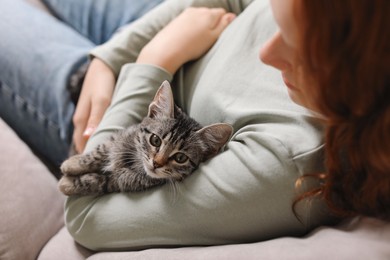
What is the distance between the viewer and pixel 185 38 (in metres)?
1.24

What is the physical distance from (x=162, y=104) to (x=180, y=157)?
0.16 meters

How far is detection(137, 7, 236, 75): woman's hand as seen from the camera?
47.9 inches

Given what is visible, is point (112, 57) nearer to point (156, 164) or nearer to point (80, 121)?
point (80, 121)

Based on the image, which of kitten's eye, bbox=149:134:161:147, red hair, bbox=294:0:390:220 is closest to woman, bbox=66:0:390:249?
red hair, bbox=294:0:390:220

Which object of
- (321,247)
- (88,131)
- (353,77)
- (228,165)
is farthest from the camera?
(88,131)

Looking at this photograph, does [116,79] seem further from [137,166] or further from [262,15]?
[262,15]

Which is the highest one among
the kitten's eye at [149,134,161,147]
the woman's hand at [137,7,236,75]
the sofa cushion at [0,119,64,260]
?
the woman's hand at [137,7,236,75]

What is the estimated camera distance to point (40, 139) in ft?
4.63

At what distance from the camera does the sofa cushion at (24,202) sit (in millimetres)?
1094

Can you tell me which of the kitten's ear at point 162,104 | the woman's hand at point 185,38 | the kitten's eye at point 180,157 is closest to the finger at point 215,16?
the woman's hand at point 185,38

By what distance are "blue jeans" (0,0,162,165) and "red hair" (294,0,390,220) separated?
0.93 metres

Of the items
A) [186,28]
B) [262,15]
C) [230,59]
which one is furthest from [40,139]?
[262,15]

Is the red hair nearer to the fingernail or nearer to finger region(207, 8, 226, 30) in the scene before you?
finger region(207, 8, 226, 30)

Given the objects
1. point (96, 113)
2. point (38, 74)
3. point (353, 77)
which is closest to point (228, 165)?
point (353, 77)
